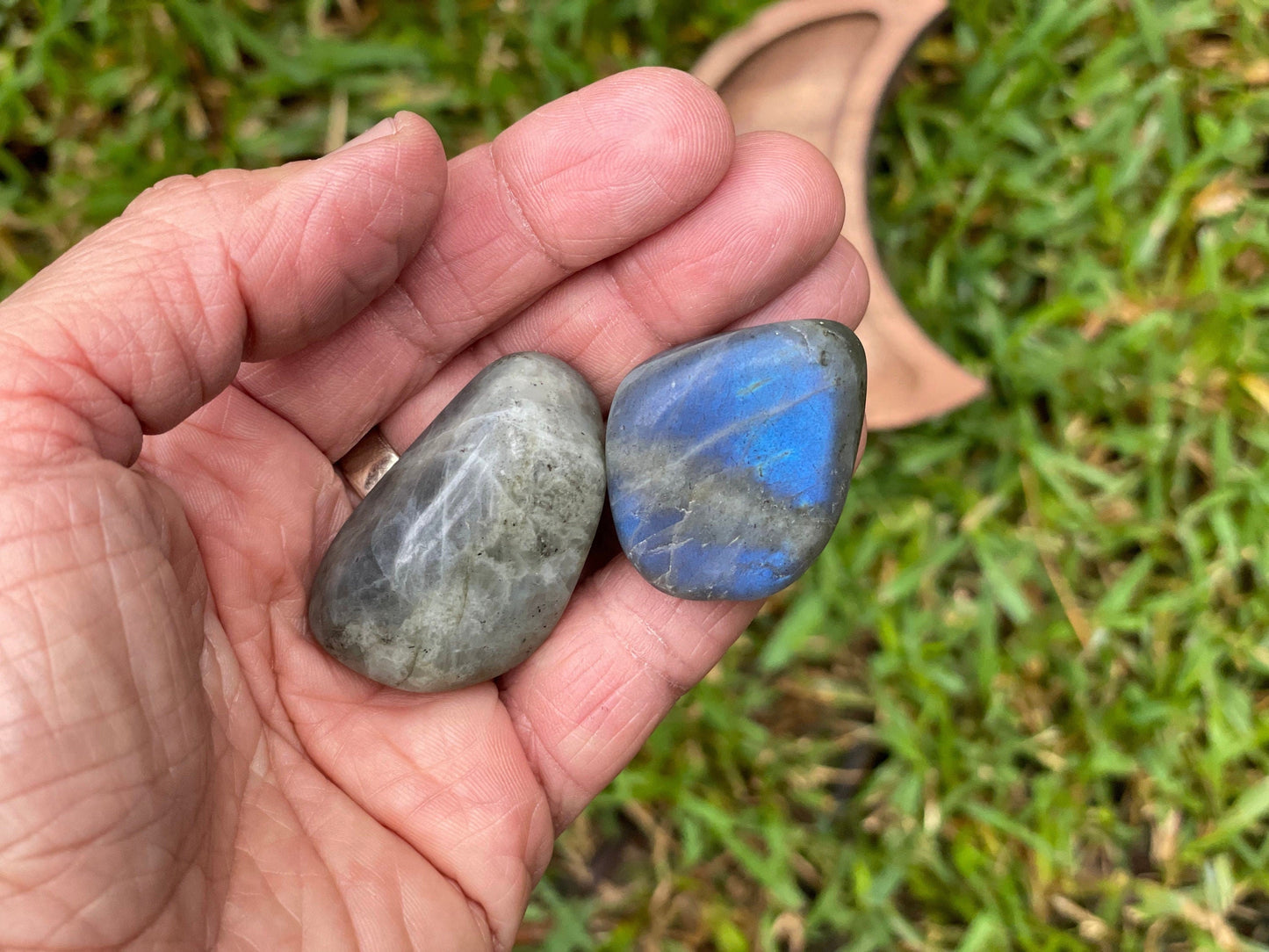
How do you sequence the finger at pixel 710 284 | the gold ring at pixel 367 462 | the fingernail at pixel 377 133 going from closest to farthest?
the fingernail at pixel 377 133
the finger at pixel 710 284
the gold ring at pixel 367 462

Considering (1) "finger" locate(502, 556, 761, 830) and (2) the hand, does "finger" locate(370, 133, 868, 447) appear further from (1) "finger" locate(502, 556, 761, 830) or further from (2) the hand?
(1) "finger" locate(502, 556, 761, 830)

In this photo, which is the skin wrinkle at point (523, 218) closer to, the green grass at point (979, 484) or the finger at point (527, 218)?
the finger at point (527, 218)

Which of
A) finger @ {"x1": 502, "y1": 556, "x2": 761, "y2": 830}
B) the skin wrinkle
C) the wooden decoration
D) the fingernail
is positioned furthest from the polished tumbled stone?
the wooden decoration

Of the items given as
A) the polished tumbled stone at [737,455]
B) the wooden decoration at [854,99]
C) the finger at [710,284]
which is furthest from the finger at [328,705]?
the wooden decoration at [854,99]

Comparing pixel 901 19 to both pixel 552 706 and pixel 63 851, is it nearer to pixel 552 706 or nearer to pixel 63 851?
pixel 552 706

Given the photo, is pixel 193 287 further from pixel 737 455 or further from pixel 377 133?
pixel 737 455

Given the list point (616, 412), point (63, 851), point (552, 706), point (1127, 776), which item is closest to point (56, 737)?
point (63, 851)
